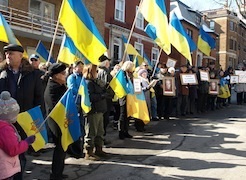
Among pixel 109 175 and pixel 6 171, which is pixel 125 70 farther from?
pixel 6 171

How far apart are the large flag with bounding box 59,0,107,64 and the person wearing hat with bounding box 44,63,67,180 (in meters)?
0.62

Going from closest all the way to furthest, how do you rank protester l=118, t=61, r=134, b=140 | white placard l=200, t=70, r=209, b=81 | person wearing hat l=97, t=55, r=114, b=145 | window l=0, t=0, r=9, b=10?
person wearing hat l=97, t=55, r=114, b=145
protester l=118, t=61, r=134, b=140
white placard l=200, t=70, r=209, b=81
window l=0, t=0, r=9, b=10

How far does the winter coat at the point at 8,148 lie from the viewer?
3.25m

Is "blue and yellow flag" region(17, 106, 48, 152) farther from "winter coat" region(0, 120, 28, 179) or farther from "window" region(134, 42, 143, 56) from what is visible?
"window" region(134, 42, 143, 56)

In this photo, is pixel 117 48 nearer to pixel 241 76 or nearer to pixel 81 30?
pixel 241 76

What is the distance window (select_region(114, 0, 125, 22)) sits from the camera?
25562 millimetres

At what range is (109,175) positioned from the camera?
529cm

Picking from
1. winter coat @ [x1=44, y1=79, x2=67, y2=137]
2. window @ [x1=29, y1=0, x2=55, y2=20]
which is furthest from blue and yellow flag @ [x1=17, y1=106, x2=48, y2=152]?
window @ [x1=29, y1=0, x2=55, y2=20]

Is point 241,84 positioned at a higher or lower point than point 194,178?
higher

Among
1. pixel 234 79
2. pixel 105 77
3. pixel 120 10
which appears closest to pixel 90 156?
pixel 105 77

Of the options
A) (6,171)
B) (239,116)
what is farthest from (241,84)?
(6,171)

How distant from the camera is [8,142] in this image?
325cm

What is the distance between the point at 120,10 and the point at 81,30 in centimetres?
2119

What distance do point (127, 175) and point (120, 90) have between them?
2.45 meters
